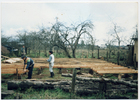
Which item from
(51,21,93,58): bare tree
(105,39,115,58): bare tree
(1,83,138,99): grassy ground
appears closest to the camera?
(1,83,138,99): grassy ground

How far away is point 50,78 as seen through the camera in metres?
3.45

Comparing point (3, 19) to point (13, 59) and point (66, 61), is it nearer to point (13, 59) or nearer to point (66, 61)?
point (13, 59)

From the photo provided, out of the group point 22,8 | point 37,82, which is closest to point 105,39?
point 37,82

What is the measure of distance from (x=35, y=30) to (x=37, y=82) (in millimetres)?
1708

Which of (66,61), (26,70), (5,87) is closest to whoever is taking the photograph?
(5,87)

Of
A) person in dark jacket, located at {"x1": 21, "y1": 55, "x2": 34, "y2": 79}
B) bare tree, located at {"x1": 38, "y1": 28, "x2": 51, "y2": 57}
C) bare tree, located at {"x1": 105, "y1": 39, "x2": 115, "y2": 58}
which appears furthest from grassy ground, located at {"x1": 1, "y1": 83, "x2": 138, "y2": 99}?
bare tree, located at {"x1": 105, "y1": 39, "x2": 115, "y2": 58}

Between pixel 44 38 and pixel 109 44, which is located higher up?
pixel 44 38

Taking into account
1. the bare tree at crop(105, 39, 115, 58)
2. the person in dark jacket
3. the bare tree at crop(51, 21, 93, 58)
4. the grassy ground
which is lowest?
the grassy ground

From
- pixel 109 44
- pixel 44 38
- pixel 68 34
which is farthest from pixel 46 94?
pixel 109 44

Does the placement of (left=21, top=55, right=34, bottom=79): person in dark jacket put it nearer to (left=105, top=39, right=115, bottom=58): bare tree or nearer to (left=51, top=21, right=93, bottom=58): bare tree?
(left=51, top=21, right=93, bottom=58): bare tree

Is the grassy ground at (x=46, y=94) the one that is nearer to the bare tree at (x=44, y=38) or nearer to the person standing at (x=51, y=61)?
the person standing at (x=51, y=61)

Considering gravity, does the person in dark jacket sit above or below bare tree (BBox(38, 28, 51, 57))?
below

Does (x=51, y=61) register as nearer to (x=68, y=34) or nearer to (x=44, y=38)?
(x=44, y=38)

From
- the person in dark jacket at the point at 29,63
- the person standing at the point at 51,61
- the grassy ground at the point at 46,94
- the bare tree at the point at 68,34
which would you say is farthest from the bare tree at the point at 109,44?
the person in dark jacket at the point at 29,63
